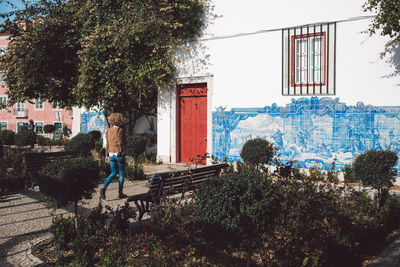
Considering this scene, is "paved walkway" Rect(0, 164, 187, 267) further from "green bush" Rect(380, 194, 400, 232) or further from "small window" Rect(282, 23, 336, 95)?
"small window" Rect(282, 23, 336, 95)

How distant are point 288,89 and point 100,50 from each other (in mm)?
6061

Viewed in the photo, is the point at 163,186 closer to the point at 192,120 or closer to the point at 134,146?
the point at 134,146

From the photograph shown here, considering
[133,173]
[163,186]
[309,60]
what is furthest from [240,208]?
[309,60]

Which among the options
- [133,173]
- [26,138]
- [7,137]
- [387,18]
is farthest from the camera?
[7,137]

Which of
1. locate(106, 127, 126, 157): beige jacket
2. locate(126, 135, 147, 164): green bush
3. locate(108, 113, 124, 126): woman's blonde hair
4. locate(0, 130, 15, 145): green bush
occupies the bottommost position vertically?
locate(0, 130, 15, 145): green bush

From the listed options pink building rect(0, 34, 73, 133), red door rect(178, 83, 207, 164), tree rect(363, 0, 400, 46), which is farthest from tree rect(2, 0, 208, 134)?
pink building rect(0, 34, 73, 133)

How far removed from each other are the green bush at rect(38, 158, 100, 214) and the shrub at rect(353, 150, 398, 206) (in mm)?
4208

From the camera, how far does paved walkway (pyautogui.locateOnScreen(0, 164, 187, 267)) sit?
4125mm

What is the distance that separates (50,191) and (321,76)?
722 cm

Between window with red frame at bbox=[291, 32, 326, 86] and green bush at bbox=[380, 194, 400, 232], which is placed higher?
window with red frame at bbox=[291, 32, 326, 86]

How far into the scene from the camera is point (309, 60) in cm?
930

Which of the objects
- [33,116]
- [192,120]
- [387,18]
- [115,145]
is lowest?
[115,145]

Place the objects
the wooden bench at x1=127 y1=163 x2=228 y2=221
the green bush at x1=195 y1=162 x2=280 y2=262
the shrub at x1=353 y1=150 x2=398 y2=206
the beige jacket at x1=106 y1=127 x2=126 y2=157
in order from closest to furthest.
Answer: the green bush at x1=195 y1=162 x2=280 y2=262
the wooden bench at x1=127 y1=163 x2=228 y2=221
the shrub at x1=353 y1=150 x2=398 y2=206
the beige jacket at x1=106 y1=127 x2=126 y2=157

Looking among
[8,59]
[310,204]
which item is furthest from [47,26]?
[310,204]
